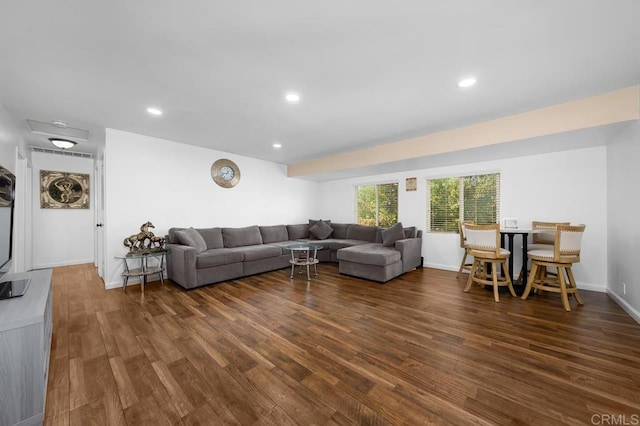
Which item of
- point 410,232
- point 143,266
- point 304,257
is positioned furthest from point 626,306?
point 143,266

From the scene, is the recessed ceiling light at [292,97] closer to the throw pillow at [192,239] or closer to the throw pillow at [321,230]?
the throw pillow at [192,239]

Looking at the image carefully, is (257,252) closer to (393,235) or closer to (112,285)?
(112,285)

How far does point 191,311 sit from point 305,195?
15.3ft

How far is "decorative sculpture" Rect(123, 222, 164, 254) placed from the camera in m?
3.67

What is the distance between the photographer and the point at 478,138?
3.33m

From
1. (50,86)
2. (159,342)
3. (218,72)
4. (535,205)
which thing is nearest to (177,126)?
(50,86)

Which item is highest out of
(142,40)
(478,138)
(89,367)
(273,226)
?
(142,40)

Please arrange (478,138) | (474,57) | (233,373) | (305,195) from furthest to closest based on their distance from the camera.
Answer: (305,195), (478,138), (474,57), (233,373)

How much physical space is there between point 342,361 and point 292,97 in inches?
102

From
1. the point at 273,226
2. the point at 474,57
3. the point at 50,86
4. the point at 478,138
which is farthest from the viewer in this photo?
the point at 273,226

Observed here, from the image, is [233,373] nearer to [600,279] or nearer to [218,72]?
[218,72]

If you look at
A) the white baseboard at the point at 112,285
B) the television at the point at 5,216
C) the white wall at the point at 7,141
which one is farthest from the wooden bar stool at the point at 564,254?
the white wall at the point at 7,141

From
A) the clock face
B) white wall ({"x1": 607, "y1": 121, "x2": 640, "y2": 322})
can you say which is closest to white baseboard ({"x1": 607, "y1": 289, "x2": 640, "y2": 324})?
white wall ({"x1": 607, "y1": 121, "x2": 640, "y2": 322})

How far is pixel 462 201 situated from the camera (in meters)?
4.68
